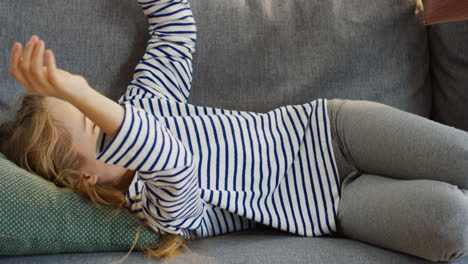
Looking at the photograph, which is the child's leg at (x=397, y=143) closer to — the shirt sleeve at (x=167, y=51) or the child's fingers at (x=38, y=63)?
the shirt sleeve at (x=167, y=51)

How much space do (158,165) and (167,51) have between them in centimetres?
53

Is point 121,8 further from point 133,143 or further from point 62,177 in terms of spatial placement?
point 133,143

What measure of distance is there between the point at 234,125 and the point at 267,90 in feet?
0.65

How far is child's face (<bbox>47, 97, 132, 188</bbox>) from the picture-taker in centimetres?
103

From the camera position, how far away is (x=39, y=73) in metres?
0.65

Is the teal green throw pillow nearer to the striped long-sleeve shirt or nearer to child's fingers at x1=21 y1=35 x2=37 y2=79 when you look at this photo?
the striped long-sleeve shirt

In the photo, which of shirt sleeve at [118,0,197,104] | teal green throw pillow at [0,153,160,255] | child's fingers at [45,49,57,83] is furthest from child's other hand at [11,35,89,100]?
shirt sleeve at [118,0,197,104]

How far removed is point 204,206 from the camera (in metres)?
1.04

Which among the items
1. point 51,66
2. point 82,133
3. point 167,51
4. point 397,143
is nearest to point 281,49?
point 167,51

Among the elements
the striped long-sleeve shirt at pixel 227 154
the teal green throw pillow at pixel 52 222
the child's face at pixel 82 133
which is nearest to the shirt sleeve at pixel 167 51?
the striped long-sleeve shirt at pixel 227 154

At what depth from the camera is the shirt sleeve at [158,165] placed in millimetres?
734

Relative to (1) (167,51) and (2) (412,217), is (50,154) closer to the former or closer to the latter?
(1) (167,51)

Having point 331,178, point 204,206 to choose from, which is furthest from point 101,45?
point 331,178

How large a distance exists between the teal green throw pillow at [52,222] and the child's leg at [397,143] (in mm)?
521
